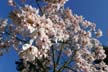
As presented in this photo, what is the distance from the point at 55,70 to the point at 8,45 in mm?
3300

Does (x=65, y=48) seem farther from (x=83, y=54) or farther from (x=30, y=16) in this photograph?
(x=30, y=16)

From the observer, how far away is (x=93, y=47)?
18.5m

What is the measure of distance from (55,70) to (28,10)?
663 centimetres

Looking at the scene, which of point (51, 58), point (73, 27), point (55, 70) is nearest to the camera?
point (55, 70)

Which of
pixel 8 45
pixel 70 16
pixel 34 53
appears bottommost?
pixel 34 53

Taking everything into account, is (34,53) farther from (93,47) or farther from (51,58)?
(93,47)

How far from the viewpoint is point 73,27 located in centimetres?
1852

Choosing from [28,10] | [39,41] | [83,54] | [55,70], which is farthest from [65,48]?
[39,41]

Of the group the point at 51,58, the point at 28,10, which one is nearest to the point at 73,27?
the point at 51,58

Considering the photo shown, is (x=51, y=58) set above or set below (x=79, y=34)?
below

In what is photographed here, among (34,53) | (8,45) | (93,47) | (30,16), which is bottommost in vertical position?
(34,53)

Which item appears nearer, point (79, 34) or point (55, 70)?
point (55, 70)

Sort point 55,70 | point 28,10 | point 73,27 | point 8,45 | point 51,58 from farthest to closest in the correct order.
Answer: point 73,27 < point 51,58 < point 55,70 < point 8,45 < point 28,10

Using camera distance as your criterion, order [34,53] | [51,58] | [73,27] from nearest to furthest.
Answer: [34,53] → [51,58] → [73,27]
